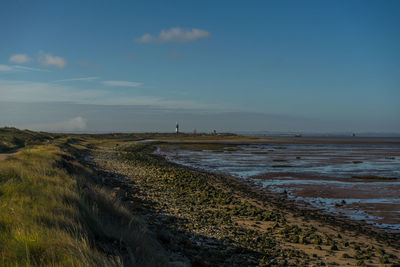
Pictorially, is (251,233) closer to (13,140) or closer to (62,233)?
(62,233)

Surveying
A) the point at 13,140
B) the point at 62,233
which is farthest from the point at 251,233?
the point at 13,140

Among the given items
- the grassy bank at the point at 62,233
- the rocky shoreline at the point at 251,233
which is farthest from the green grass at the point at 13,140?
the grassy bank at the point at 62,233

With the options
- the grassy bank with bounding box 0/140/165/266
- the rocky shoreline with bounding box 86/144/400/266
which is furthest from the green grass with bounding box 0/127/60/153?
the grassy bank with bounding box 0/140/165/266

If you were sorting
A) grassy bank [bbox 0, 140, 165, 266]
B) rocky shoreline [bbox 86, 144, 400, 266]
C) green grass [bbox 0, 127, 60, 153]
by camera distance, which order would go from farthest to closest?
1. green grass [bbox 0, 127, 60, 153]
2. rocky shoreline [bbox 86, 144, 400, 266]
3. grassy bank [bbox 0, 140, 165, 266]

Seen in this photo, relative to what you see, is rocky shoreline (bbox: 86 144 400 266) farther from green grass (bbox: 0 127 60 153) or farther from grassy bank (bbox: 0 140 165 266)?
green grass (bbox: 0 127 60 153)

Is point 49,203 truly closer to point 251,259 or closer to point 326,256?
point 251,259

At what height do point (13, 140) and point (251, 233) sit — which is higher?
point (13, 140)

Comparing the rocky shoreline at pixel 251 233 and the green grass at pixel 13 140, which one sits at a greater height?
the green grass at pixel 13 140

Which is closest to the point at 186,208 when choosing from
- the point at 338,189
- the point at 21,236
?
the point at 21,236

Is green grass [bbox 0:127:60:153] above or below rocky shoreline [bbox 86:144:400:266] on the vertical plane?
above

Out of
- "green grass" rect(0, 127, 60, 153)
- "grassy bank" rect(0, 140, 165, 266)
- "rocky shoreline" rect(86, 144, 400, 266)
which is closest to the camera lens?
"grassy bank" rect(0, 140, 165, 266)

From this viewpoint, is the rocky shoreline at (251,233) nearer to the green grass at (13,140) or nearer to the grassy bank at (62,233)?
the grassy bank at (62,233)

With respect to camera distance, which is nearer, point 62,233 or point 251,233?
point 62,233

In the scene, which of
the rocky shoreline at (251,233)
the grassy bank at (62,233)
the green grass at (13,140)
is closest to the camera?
the grassy bank at (62,233)
